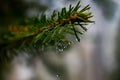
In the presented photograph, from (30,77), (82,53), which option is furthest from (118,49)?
(30,77)

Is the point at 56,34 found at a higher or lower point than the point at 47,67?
higher

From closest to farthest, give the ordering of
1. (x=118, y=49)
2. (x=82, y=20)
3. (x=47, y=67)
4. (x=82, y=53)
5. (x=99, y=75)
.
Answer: (x=82, y=20) → (x=47, y=67) → (x=99, y=75) → (x=82, y=53) → (x=118, y=49)

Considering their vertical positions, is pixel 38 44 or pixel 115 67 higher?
pixel 38 44

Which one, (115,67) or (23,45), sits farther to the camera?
(115,67)

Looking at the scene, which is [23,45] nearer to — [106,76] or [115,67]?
[106,76]

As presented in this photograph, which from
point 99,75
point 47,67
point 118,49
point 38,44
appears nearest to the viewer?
point 38,44

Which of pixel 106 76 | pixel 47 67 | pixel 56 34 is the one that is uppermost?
pixel 56 34

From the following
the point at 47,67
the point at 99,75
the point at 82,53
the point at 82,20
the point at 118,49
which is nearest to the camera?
the point at 82,20

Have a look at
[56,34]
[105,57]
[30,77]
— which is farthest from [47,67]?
[105,57]

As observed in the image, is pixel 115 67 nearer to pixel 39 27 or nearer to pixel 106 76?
pixel 106 76
